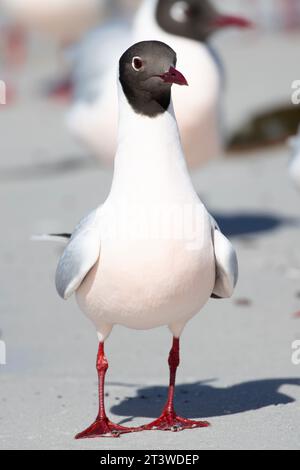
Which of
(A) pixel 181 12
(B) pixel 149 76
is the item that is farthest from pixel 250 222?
(B) pixel 149 76

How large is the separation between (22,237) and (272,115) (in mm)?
4648

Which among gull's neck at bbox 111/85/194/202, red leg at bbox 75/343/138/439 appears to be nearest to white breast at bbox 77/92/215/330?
gull's neck at bbox 111/85/194/202

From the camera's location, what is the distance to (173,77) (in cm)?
442

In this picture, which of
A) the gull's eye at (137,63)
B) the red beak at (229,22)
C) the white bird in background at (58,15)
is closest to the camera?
the gull's eye at (137,63)

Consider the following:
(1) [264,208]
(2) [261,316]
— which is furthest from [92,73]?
(2) [261,316]

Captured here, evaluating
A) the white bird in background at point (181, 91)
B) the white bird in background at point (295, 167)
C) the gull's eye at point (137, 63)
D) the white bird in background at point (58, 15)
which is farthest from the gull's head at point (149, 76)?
the white bird in background at point (58, 15)

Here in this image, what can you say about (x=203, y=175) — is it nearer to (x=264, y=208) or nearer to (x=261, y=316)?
(x=264, y=208)

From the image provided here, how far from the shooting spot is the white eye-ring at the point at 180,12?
8.55 m

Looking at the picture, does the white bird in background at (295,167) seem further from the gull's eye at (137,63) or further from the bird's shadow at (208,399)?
the gull's eye at (137,63)

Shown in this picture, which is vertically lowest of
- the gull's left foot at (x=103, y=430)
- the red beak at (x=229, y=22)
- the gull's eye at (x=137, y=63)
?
the gull's left foot at (x=103, y=430)

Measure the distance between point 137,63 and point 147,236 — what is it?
0.63 m

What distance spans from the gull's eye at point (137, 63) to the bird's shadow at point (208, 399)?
133cm

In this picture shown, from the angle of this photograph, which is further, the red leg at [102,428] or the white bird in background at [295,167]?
the white bird in background at [295,167]

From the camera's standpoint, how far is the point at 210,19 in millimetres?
8664
